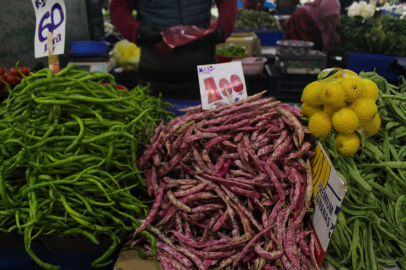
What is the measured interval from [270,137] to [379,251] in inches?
34.0

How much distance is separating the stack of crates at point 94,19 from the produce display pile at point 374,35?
4.75 meters

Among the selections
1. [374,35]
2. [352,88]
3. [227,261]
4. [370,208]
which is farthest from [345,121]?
[374,35]

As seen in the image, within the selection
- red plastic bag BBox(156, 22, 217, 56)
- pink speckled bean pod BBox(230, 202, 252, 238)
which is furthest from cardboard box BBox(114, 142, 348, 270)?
red plastic bag BBox(156, 22, 217, 56)

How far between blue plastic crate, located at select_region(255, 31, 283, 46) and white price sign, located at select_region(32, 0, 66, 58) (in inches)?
235

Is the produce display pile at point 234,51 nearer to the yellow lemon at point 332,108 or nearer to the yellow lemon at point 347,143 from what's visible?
the yellow lemon at point 332,108

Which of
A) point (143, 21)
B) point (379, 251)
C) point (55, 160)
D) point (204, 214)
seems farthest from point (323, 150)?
point (143, 21)

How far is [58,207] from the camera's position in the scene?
1.43 meters

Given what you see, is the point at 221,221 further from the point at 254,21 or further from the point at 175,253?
the point at 254,21

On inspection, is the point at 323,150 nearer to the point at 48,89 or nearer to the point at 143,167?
the point at 143,167

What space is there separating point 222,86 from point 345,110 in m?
0.91

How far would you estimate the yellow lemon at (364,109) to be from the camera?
142 cm

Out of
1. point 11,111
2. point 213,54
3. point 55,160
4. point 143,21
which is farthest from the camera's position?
point 213,54

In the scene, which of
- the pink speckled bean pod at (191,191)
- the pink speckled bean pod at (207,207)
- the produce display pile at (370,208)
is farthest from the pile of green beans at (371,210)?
the pink speckled bean pod at (191,191)

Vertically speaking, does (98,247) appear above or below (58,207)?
below
